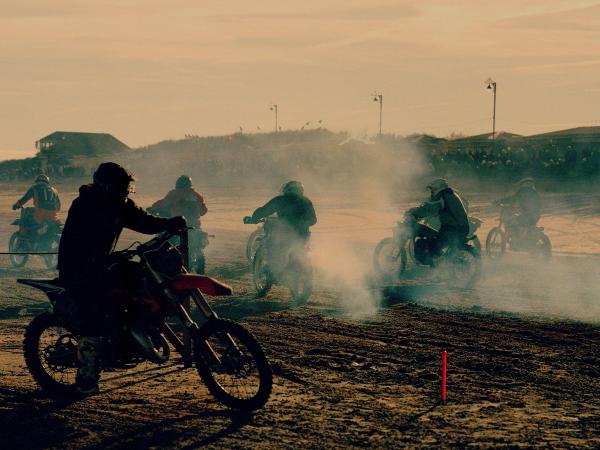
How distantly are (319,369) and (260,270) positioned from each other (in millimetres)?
5232

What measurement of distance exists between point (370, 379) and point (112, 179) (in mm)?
3032

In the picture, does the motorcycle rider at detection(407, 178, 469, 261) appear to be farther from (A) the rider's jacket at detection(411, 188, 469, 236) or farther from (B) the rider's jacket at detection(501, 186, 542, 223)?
(B) the rider's jacket at detection(501, 186, 542, 223)

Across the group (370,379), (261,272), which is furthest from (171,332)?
(261,272)

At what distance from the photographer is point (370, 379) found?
885 cm

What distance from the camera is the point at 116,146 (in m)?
120

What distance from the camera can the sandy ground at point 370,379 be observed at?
6.88m

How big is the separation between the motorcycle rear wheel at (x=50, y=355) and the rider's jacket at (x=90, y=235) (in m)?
0.62

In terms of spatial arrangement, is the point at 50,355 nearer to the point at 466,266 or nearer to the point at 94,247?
the point at 94,247

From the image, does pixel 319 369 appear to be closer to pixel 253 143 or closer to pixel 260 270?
pixel 260 270

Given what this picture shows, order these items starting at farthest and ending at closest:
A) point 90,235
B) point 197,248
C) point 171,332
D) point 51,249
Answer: point 51,249, point 197,248, point 171,332, point 90,235

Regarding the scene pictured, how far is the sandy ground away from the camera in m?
6.88

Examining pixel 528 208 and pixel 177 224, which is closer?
pixel 177 224

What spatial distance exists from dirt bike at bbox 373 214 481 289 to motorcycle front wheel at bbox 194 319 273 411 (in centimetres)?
948

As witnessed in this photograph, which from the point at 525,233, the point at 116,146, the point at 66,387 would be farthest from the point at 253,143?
the point at 66,387
